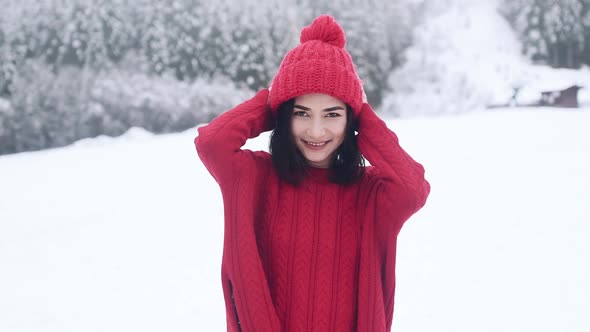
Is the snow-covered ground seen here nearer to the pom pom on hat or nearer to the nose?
the nose

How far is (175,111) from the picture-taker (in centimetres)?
622

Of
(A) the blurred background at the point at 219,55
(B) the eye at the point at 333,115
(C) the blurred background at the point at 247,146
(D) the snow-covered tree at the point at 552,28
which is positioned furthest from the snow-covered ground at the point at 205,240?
(B) the eye at the point at 333,115

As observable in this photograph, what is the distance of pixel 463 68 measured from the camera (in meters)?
7.09

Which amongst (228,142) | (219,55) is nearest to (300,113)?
(228,142)

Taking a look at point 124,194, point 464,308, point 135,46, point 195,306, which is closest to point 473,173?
point 464,308

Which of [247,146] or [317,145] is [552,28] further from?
[317,145]

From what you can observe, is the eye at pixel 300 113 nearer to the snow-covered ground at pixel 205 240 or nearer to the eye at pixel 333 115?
the eye at pixel 333 115

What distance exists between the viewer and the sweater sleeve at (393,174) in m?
0.97

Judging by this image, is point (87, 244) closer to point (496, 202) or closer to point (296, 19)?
point (496, 202)

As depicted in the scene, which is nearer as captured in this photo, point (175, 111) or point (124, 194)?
point (124, 194)

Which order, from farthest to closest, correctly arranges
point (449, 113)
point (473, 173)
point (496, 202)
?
point (449, 113) → point (473, 173) → point (496, 202)

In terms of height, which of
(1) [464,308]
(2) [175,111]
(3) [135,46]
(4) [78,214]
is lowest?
(1) [464,308]

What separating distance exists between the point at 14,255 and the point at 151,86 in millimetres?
3513

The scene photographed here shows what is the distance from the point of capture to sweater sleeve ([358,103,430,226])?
97cm
